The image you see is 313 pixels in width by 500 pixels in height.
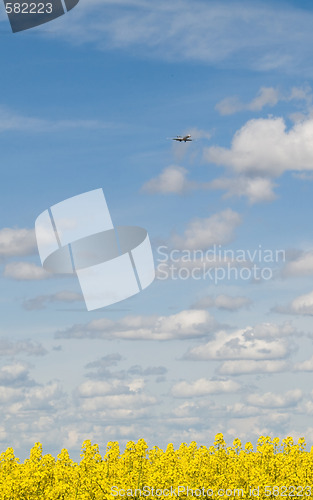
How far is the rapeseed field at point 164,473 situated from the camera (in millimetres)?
24859

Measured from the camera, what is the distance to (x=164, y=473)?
2555cm

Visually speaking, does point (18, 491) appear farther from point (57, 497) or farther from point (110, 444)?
point (110, 444)

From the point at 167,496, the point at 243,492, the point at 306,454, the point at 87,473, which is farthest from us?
the point at 306,454

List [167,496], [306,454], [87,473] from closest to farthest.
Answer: [167,496], [87,473], [306,454]

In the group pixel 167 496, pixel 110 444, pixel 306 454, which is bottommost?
pixel 306 454

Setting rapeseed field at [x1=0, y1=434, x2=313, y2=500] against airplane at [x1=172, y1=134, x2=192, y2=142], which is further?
airplane at [x1=172, y1=134, x2=192, y2=142]

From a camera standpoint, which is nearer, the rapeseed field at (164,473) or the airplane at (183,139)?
the rapeseed field at (164,473)

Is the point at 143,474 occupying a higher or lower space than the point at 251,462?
higher

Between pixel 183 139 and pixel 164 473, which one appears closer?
pixel 164 473

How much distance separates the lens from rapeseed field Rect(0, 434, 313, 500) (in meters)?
24.9

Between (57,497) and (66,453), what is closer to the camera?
(57,497)

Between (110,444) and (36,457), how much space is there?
2959 mm

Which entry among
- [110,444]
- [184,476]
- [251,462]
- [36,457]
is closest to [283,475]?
[251,462]

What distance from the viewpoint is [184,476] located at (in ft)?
82.6
